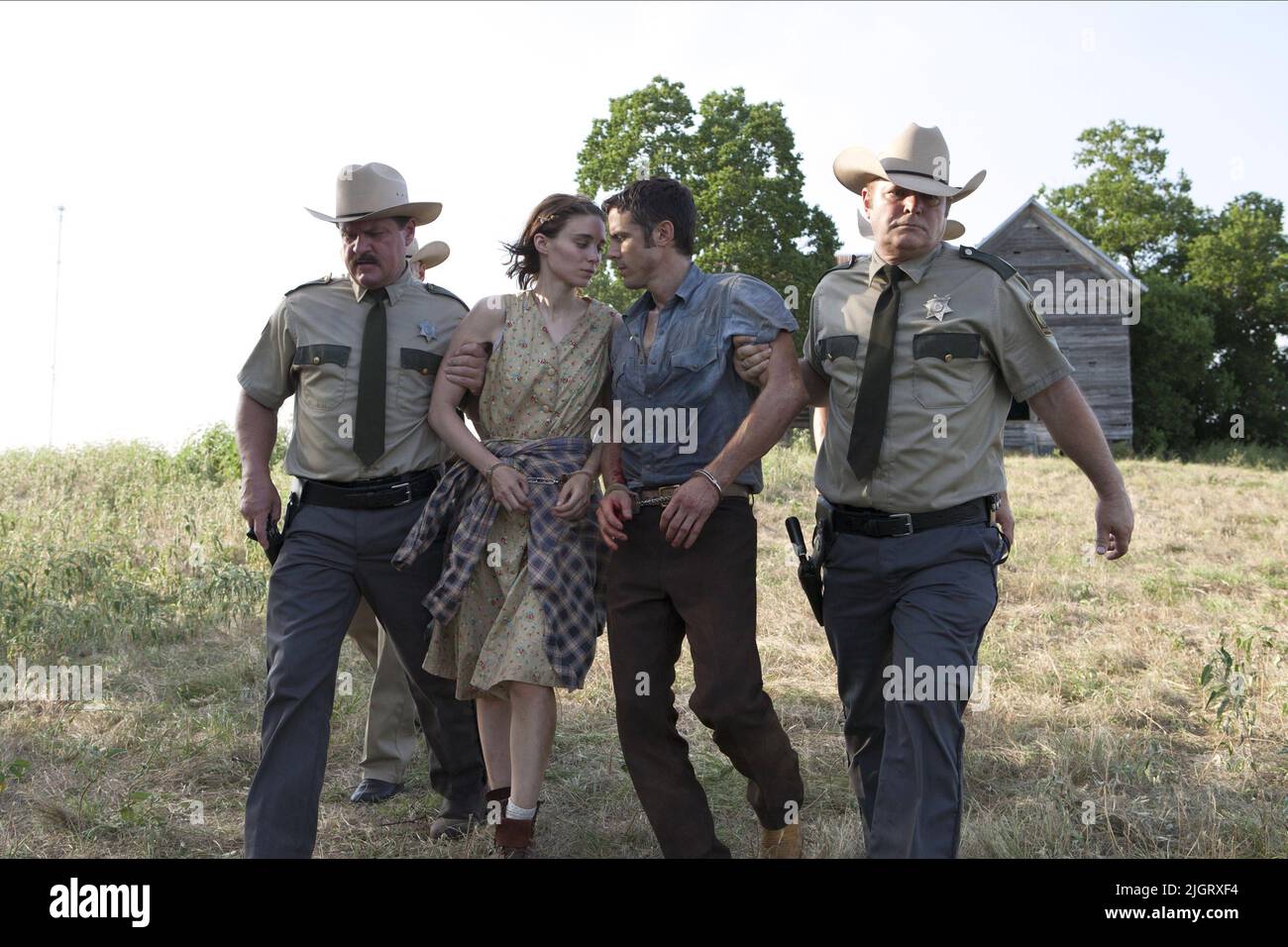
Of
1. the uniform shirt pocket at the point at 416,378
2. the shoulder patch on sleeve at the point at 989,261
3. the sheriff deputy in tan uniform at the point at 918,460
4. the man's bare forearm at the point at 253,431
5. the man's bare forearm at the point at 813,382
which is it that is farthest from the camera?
the man's bare forearm at the point at 253,431

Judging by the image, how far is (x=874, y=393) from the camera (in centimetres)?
404

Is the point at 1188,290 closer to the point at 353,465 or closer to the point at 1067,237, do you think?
the point at 1067,237

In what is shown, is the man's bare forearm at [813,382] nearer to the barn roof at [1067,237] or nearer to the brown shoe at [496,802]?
the brown shoe at [496,802]

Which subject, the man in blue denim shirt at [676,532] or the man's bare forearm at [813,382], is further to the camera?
the man's bare forearm at [813,382]

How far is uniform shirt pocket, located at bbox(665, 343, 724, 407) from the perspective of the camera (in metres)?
4.25

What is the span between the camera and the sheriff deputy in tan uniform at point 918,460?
12.3 ft

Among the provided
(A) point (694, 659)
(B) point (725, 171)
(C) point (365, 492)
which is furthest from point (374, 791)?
(B) point (725, 171)

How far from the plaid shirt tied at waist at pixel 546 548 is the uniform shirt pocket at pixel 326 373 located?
21.7 inches

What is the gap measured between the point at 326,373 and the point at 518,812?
185 centimetres

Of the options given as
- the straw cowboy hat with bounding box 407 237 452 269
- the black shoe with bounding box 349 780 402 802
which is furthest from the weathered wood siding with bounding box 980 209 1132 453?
the black shoe with bounding box 349 780 402 802

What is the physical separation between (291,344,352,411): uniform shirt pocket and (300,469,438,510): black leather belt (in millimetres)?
313

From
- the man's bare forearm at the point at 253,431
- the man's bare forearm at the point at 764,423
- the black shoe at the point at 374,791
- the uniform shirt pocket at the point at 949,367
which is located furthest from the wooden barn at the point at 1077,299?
the uniform shirt pocket at the point at 949,367

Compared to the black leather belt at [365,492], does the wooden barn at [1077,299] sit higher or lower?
higher
